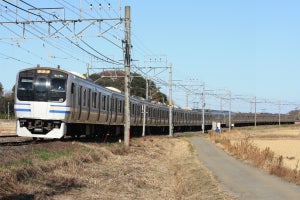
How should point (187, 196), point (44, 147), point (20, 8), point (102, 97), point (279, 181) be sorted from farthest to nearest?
point (102, 97)
point (20, 8)
point (44, 147)
point (279, 181)
point (187, 196)

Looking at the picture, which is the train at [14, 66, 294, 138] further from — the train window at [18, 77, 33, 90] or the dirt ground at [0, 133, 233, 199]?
the dirt ground at [0, 133, 233, 199]

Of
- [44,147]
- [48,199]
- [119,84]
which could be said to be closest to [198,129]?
[119,84]

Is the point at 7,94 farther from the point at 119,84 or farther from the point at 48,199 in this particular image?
the point at 48,199

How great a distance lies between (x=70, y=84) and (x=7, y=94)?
286ft

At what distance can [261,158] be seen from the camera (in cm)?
2127

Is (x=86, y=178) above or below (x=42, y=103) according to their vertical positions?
below

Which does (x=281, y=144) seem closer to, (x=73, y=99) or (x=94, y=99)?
(x=94, y=99)

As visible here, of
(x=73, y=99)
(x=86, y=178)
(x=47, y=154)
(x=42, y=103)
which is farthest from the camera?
(x=73, y=99)

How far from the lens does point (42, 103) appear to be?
68.3ft

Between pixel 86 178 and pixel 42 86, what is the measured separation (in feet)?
31.8

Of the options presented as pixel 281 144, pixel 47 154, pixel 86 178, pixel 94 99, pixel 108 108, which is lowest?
pixel 281 144

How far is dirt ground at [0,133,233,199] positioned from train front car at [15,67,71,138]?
8.34 ft

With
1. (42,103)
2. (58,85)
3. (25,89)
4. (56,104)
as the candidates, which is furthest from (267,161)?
(25,89)

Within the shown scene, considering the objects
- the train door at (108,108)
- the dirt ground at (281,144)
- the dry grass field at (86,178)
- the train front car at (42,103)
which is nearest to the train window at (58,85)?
A: the train front car at (42,103)
